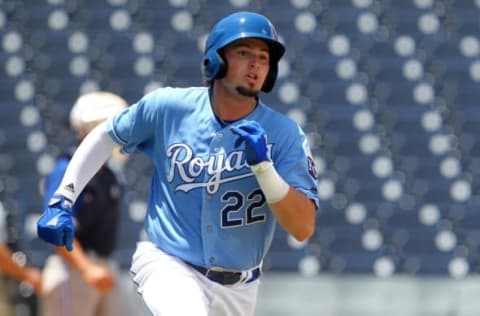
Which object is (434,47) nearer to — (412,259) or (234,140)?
(412,259)

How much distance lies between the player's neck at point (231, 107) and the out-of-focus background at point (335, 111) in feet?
13.5

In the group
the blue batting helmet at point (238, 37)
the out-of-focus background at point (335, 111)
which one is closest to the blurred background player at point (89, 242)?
the blue batting helmet at point (238, 37)

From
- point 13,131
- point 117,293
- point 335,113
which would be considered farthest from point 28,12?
point 117,293

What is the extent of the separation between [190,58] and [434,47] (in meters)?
1.71

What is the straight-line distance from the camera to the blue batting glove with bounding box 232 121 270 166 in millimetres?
3666

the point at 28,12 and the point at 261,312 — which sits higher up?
the point at 28,12

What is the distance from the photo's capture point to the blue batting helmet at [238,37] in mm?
3894

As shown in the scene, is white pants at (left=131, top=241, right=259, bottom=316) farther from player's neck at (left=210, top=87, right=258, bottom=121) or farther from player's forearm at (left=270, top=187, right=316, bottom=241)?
player's neck at (left=210, top=87, right=258, bottom=121)

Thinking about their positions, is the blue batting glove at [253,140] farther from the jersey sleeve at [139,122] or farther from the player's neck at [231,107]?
the jersey sleeve at [139,122]

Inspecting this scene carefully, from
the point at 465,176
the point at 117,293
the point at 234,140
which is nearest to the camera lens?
the point at 234,140

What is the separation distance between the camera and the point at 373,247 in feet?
27.4

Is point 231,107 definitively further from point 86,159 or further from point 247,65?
point 86,159

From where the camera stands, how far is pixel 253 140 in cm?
Result: 366

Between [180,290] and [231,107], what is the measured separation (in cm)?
61
